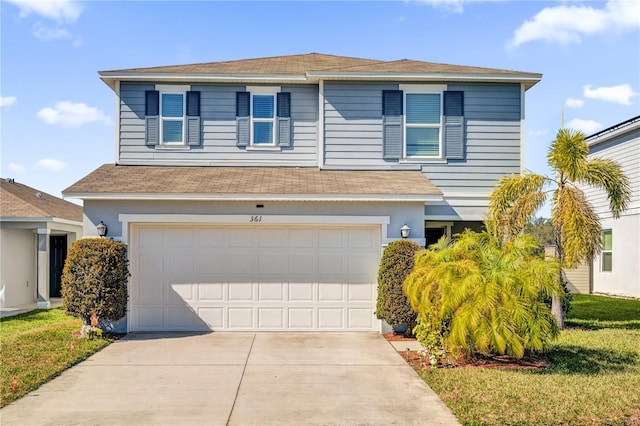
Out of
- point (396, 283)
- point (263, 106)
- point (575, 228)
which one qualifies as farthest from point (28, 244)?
point (575, 228)

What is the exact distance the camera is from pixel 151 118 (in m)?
13.4

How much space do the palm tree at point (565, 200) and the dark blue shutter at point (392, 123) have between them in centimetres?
263

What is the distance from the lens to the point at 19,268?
635 inches

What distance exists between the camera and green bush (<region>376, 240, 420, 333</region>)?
34.3 ft

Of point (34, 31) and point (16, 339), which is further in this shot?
point (34, 31)

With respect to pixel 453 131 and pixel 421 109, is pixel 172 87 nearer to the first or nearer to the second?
pixel 421 109

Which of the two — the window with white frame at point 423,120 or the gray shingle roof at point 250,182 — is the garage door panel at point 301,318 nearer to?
the gray shingle roof at point 250,182

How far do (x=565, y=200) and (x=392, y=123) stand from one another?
4299 millimetres

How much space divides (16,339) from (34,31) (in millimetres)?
7311

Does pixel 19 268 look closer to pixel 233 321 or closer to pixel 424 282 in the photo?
pixel 233 321

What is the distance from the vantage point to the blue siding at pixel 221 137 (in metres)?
13.4

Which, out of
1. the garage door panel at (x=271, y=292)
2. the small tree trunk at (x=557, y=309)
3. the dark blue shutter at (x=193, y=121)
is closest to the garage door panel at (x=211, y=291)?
the garage door panel at (x=271, y=292)

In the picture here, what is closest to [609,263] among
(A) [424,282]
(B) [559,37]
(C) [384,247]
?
(B) [559,37]

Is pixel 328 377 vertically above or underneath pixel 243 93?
underneath
